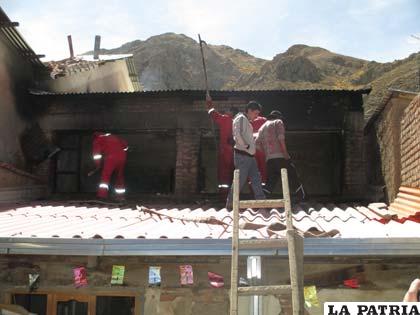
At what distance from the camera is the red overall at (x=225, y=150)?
30.8 ft

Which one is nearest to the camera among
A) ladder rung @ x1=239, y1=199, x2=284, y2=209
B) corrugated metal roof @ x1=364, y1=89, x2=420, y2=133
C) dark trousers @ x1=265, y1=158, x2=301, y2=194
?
ladder rung @ x1=239, y1=199, x2=284, y2=209

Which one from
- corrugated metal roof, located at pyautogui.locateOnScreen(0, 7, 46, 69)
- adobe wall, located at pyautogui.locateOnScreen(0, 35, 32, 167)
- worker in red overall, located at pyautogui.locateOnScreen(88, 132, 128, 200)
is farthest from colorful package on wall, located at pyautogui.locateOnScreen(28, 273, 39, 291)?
corrugated metal roof, located at pyautogui.locateOnScreen(0, 7, 46, 69)

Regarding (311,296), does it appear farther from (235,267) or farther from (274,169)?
(274,169)

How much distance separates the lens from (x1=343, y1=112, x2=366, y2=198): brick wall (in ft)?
32.1

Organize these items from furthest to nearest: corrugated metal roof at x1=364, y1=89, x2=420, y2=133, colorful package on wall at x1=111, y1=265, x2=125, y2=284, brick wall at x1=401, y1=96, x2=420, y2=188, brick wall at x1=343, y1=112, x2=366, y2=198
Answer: brick wall at x1=343, y1=112, x2=366, y2=198 → corrugated metal roof at x1=364, y1=89, x2=420, y2=133 → brick wall at x1=401, y1=96, x2=420, y2=188 → colorful package on wall at x1=111, y1=265, x2=125, y2=284

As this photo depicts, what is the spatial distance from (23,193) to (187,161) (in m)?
3.32

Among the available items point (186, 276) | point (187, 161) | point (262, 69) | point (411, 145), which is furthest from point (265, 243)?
point (262, 69)

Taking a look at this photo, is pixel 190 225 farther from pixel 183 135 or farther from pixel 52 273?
pixel 183 135

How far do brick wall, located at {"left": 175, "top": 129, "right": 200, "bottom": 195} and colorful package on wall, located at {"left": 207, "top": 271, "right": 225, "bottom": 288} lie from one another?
177 inches

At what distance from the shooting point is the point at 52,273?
6.06 meters

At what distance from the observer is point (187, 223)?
21.8 ft

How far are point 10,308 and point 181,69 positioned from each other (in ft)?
144

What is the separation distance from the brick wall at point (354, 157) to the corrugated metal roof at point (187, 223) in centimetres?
112

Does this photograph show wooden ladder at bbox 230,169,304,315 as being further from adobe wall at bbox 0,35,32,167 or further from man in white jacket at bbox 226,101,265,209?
adobe wall at bbox 0,35,32,167
